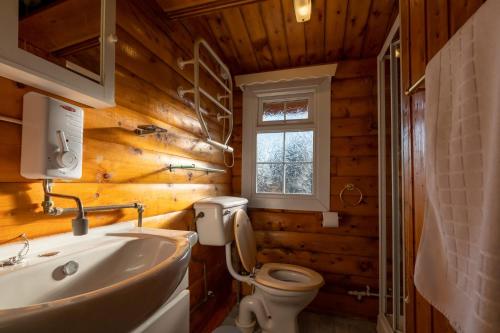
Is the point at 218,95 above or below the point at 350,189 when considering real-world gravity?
above

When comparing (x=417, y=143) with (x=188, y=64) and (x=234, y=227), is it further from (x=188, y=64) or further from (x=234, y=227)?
(x=188, y=64)

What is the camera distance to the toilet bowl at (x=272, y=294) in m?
1.39

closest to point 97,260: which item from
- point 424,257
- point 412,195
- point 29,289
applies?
point 29,289

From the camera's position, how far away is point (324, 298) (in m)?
1.91

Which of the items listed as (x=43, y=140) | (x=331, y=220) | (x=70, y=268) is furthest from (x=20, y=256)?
(x=331, y=220)

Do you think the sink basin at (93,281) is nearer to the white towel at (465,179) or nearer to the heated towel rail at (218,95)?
the white towel at (465,179)

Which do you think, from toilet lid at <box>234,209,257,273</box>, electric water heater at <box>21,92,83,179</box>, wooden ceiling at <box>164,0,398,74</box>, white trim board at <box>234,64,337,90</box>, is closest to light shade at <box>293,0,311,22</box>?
wooden ceiling at <box>164,0,398,74</box>

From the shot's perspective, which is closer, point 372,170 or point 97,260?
point 97,260

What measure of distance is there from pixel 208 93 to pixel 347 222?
5.03 feet

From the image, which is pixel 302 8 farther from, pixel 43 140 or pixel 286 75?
pixel 43 140

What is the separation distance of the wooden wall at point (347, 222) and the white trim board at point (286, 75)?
0.11m

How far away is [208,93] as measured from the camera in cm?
171

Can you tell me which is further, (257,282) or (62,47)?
(257,282)

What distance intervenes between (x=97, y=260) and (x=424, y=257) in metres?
0.98
